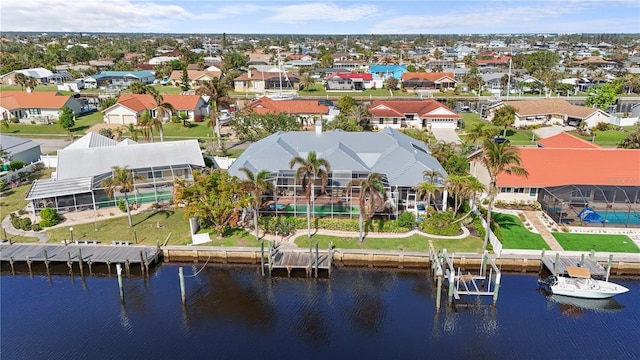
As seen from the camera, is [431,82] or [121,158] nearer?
→ [121,158]

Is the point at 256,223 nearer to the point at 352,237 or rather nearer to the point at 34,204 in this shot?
the point at 352,237

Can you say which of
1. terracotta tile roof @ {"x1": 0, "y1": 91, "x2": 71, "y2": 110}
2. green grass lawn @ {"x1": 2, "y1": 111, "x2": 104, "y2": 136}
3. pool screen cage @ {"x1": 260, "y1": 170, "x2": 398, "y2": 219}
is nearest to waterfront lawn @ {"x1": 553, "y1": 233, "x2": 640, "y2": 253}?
pool screen cage @ {"x1": 260, "y1": 170, "x2": 398, "y2": 219}

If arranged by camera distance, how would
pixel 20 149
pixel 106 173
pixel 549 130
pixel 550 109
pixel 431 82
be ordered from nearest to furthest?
pixel 106 173 < pixel 20 149 < pixel 549 130 < pixel 550 109 < pixel 431 82

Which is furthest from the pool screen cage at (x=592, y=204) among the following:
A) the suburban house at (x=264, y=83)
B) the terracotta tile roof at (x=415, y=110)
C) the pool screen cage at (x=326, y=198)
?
the suburban house at (x=264, y=83)

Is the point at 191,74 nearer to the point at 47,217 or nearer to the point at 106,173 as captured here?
the point at 106,173

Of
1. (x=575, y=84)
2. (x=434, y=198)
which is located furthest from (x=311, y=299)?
(x=575, y=84)

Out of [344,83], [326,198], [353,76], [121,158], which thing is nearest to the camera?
[326,198]

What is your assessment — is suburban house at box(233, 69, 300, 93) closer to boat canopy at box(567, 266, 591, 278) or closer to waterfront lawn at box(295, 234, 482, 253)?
waterfront lawn at box(295, 234, 482, 253)

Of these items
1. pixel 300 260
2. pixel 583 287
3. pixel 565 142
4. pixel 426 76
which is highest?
pixel 426 76

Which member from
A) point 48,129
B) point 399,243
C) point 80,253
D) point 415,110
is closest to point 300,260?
point 399,243
